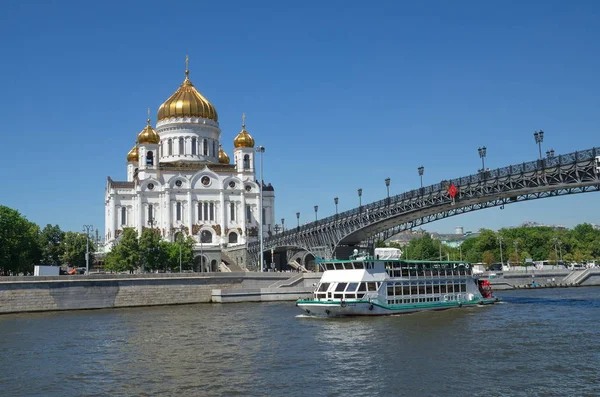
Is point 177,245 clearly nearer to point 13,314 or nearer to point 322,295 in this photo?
point 13,314

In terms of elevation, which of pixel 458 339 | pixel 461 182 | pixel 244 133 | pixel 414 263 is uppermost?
Answer: pixel 244 133

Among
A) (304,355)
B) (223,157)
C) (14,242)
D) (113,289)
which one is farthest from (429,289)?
(223,157)

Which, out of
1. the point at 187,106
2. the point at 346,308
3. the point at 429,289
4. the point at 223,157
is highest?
the point at 187,106

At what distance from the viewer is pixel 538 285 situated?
88.0 m

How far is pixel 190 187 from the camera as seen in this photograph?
98.1m

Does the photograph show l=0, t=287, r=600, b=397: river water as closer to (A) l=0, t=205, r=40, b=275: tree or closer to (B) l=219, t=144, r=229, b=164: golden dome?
(A) l=0, t=205, r=40, b=275: tree

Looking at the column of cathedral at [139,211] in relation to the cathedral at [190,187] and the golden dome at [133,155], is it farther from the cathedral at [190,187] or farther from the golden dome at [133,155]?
the golden dome at [133,155]

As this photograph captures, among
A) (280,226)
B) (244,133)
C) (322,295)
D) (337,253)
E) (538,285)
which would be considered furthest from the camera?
(280,226)

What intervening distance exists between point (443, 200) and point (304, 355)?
107 feet

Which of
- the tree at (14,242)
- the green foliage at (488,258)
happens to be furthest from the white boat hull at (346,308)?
the green foliage at (488,258)

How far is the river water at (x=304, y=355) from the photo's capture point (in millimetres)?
23766

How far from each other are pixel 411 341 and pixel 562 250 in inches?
4065

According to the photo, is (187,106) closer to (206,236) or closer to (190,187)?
(190,187)

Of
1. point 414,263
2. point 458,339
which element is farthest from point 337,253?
point 458,339
